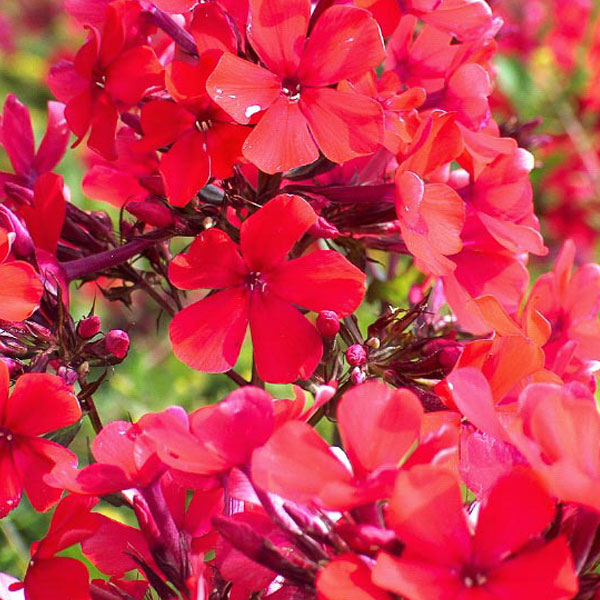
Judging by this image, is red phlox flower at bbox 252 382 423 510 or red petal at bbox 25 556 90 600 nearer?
red phlox flower at bbox 252 382 423 510

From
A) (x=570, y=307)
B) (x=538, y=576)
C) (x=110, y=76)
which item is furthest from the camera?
(x=570, y=307)

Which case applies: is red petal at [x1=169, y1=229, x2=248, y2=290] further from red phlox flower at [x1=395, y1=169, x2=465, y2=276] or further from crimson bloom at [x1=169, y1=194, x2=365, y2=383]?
red phlox flower at [x1=395, y1=169, x2=465, y2=276]

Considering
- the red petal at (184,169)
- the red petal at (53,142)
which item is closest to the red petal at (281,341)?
the red petal at (184,169)

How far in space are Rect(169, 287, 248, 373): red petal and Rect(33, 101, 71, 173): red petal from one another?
0.34m

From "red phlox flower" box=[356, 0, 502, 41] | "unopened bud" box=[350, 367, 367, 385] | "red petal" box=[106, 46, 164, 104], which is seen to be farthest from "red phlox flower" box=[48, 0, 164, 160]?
"unopened bud" box=[350, 367, 367, 385]

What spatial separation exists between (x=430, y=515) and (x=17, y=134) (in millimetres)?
703

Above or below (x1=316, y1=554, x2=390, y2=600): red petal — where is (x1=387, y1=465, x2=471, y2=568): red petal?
above

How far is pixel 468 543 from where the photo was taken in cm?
66

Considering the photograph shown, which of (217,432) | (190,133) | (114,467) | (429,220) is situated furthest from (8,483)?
(429,220)

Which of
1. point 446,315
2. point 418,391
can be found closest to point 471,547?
point 418,391

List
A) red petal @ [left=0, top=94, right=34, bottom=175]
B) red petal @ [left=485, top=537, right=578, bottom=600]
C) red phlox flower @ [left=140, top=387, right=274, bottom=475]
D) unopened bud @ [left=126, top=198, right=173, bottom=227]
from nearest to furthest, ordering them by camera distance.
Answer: red petal @ [left=485, top=537, right=578, bottom=600] → red phlox flower @ [left=140, top=387, right=274, bottom=475] → unopened bud @ [left=126, top=198, right=173, bottom=227] → red petal @ [left=0, top=94, right=34, bottom=175]

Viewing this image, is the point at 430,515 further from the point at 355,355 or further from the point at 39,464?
the point at 39,464

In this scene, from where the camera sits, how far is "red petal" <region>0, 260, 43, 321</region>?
867 mm

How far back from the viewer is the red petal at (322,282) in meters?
0.87
